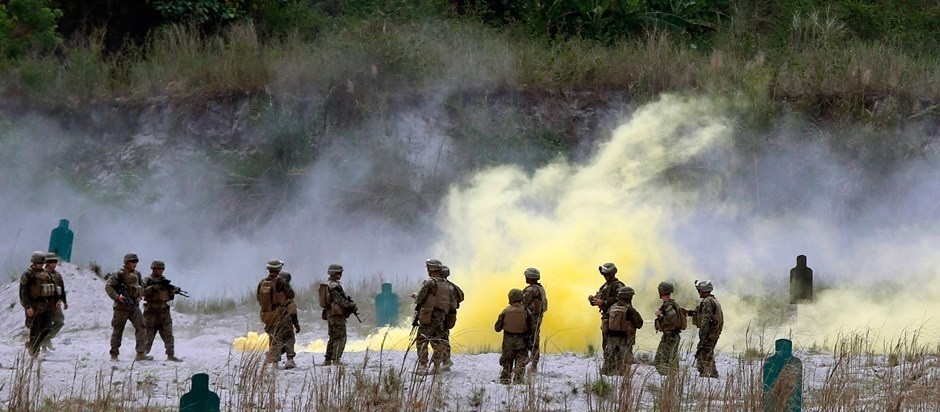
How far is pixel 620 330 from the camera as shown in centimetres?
1658

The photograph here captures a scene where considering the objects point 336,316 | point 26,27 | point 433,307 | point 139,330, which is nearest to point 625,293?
point 433,307

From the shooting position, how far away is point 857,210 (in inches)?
1133

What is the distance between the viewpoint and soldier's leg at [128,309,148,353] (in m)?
18.1

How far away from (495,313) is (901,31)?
15483 millimetres

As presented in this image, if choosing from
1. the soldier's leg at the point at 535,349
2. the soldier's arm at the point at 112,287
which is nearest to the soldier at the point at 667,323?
the soldier's leg at the point at 535,349

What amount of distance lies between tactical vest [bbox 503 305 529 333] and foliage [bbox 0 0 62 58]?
16.7 metres

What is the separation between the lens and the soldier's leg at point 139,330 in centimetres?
1806

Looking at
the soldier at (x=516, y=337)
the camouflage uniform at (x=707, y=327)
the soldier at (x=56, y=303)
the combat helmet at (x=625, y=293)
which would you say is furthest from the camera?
the soldier at (x=56, y=303)

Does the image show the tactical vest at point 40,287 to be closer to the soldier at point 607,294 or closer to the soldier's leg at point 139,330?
the soldier's leg at point 139,330

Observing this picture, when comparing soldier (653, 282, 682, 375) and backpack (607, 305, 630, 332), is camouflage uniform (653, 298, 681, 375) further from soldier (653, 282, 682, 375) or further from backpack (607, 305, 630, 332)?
backpack (607, 305, 630, 332)

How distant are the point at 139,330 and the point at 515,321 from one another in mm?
4802

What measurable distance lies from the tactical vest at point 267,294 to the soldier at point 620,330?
3935 millimetres

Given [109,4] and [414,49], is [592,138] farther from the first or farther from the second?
[109,4]

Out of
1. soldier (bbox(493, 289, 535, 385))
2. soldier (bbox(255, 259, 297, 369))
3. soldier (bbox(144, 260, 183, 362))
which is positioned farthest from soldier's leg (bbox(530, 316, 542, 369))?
soldier (bbox(144, 260, 183, 362))
